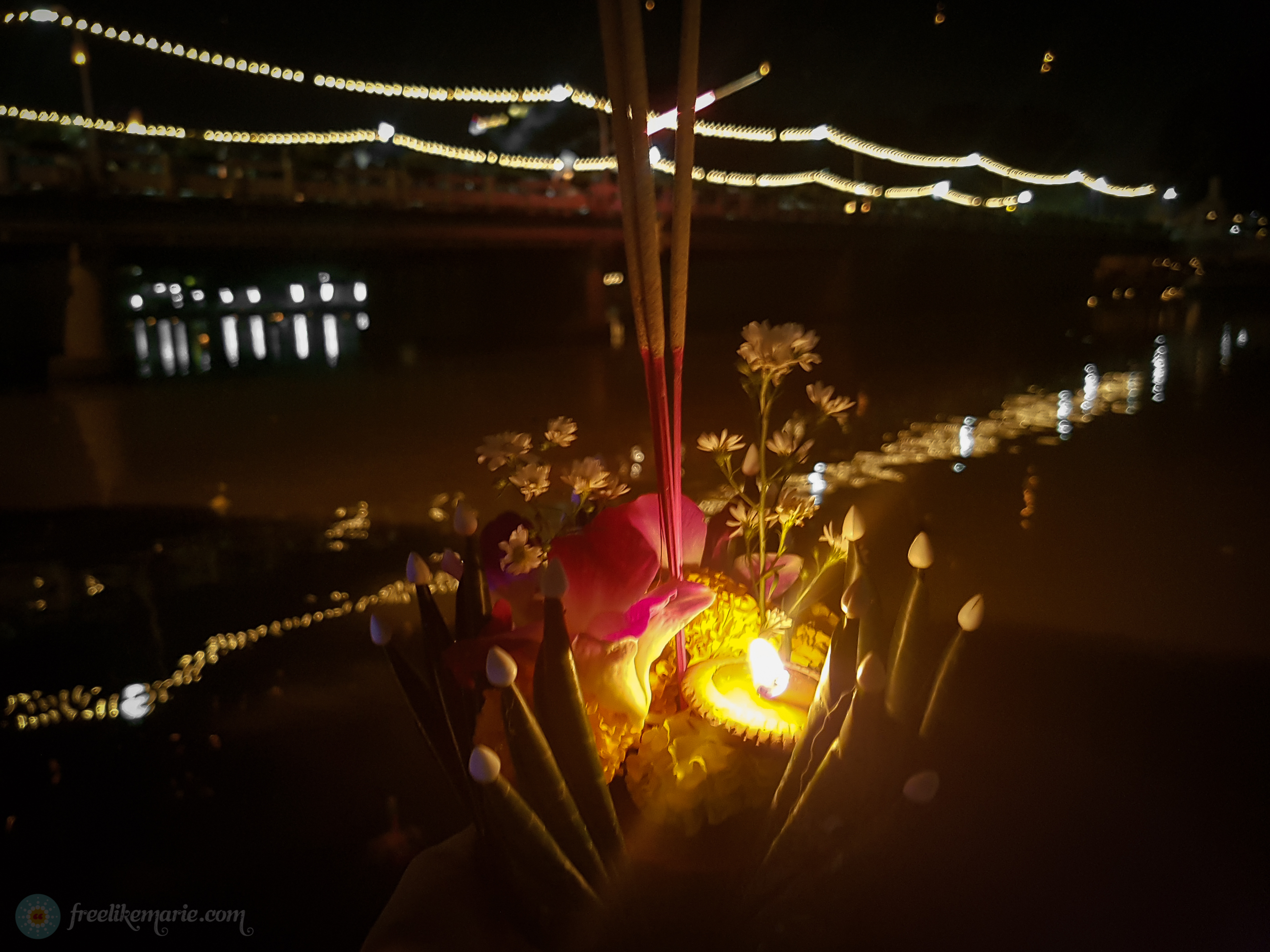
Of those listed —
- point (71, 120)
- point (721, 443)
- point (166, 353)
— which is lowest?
point (166, 353)

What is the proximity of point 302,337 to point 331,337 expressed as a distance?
4.74ft

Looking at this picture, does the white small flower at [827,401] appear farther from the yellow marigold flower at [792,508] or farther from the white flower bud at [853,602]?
the white flower bud at [853,602]

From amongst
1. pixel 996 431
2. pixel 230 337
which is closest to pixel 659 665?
pixel 996 431

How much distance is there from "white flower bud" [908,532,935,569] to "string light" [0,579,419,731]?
8.27ft

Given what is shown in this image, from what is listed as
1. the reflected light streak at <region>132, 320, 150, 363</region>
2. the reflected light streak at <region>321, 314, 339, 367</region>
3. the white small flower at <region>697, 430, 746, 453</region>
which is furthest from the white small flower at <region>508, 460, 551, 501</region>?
the reflected light streak at <region>132, 320, 150, 363</region>

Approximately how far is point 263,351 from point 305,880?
74.2 feet

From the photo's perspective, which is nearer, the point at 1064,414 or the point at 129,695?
the point at 129,695

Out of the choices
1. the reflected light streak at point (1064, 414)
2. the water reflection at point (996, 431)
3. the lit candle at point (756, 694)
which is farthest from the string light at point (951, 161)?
the lit candle at point (756, 694)

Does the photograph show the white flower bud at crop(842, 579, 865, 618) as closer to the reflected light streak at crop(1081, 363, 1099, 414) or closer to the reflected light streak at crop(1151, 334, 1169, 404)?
the reflected light streak at crop(1081, 363, 1099, 414)

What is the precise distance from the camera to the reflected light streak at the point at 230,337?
20.6 metres

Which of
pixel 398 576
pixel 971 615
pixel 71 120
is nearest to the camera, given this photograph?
pixel 971 615

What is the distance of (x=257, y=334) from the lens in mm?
31000

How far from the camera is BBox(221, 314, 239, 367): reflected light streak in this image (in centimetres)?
2062

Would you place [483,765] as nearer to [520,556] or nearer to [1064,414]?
[520,556]
